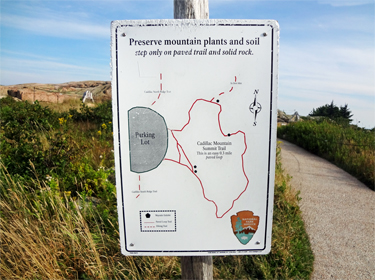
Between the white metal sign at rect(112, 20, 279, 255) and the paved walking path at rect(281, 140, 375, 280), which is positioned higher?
the white metal sign at rect(112, 20, 279, 255)

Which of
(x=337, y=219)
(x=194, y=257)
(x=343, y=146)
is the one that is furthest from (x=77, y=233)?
(x=343, y=146)

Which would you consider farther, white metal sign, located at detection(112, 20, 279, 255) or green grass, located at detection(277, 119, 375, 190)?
green grass, located at detection(277, 119, 375, 190)

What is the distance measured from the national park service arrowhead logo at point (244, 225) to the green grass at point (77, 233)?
112 centimetres

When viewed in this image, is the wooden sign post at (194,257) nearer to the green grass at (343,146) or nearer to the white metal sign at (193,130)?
the white metal sign at (193,130)

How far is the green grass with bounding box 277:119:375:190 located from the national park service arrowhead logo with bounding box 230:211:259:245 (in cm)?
507

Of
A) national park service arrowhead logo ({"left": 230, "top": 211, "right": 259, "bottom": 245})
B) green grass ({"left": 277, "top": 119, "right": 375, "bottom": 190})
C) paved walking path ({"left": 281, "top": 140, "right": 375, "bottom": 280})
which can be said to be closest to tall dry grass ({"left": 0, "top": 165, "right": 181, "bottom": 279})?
national park service arrowhead logo ({"left": 230, "top": 211, "right": 259, "bottom": 245})

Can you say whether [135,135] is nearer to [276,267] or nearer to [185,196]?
[185,196]

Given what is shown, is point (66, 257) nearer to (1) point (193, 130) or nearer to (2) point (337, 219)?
(1) point (193, 130)

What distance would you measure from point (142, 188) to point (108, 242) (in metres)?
1.49

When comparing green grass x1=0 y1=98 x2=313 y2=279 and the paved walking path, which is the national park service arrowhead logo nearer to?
green grass x1=0 y1=98 x2=313 y2=279

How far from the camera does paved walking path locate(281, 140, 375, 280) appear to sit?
10.3 feet

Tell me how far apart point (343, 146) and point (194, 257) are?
699 centimetres

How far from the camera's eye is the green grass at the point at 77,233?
2471 millimetres

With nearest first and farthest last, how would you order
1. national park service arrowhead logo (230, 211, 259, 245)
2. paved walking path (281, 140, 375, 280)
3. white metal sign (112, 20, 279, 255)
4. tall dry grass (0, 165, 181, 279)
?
white metal sign (112, 20, 279, 255), national park service arrowhead logo (230, 211, 259, 245), tall dry grass (0, 165, 181, 279), paved walking path (281, 140, 375, 280)
